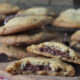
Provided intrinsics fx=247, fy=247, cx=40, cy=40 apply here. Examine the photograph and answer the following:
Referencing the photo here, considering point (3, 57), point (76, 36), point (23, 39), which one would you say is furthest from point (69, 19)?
point (3, 57)

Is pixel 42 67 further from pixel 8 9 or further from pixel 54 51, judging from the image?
pixel 8 9

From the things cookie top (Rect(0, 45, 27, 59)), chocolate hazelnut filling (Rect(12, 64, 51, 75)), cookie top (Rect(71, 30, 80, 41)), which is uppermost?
cookie top (Rect(71, 30, 80, 41))

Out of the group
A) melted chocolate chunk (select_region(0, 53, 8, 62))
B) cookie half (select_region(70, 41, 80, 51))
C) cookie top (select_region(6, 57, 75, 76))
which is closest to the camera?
cookie top (select_region(6, 57, 75, 76))

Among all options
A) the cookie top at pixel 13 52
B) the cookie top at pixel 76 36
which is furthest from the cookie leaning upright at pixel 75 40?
the cookie top at pixel 13 52

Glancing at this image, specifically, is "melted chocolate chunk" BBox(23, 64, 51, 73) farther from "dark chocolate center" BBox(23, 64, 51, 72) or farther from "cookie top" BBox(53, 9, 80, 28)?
"cookie top" BBox(53, 9, 80, 28)

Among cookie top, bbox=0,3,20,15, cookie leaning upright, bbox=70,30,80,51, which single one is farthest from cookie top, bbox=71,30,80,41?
cookie top, bbox=0,3,20,15

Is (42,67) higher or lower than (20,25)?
lower

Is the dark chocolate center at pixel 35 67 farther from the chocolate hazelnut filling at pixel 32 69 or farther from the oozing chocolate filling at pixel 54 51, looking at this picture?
the oozing chocolate filling at pixel 54 51
